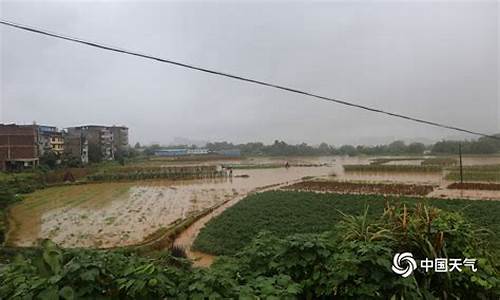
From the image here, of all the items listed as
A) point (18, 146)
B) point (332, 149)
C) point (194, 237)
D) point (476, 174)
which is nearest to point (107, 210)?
point (194, 237)

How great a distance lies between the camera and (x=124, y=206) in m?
9.32

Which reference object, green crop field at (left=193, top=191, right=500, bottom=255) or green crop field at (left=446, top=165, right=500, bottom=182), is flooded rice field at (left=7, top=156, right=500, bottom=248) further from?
green crop field at (left=193, top=191, right=500, bottom=255)

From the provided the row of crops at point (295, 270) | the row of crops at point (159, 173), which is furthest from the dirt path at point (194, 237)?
the row of crops at point (295, 270)

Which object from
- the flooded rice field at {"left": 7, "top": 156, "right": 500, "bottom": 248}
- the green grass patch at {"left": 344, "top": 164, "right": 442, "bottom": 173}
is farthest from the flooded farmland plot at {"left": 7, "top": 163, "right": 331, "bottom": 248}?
the green grass patch at {"left": 344, "top": 164, "right": 442, "bottom": 173}

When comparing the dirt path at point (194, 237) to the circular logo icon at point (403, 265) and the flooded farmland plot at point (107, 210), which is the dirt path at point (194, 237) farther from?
the circular logo icon at point (403, 265)

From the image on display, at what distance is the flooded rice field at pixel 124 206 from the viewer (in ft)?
22.3

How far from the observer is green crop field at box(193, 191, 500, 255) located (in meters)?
6.89

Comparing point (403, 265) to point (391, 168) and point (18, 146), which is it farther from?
point (391, 168)

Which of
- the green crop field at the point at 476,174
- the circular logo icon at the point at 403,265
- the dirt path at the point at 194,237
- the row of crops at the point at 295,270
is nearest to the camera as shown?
the row of crops at the point at 295,270

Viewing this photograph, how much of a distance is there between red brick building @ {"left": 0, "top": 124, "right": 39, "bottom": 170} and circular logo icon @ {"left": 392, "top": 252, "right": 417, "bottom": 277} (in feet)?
17.1

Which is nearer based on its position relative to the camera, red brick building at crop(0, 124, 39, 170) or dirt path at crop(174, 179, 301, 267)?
red brick building at crop(0, 124, 39, 170)

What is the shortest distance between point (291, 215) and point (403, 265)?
22.5 ft

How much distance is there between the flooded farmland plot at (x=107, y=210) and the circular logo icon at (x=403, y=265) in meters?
4.98

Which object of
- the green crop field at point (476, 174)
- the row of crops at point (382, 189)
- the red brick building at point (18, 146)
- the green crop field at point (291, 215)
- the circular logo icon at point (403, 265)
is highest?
the red brick building at point (18, 146)
